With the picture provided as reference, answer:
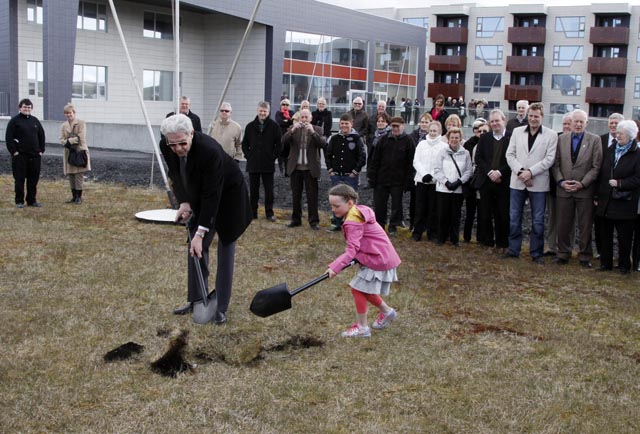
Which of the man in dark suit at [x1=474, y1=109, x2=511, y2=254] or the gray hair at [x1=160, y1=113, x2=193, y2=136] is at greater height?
the gray hair at [x1=160, y1=113, x2=193, y2=136]

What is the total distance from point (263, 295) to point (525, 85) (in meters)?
63.5

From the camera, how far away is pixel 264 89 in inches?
1646

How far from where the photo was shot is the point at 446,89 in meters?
67.9

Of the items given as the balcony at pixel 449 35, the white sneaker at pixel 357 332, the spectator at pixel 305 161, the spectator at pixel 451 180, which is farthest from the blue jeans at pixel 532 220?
the balcony at pixel 449 35

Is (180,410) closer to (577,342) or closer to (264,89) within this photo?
(577,342)

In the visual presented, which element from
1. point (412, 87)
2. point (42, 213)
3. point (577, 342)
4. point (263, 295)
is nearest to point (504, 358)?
point (577, 342)

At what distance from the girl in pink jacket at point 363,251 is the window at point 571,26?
64109mm

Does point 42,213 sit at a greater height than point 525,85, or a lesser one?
lesser

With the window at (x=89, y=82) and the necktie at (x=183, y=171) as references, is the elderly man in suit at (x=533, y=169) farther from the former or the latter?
the window at (x=89, y=82)

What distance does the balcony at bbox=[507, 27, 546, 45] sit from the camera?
64.9m

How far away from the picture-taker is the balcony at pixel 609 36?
62.4 meters

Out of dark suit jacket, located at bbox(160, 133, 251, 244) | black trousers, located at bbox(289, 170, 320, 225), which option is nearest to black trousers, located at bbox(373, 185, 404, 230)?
black trousers, located at bbox(289, 170, 320, 225)

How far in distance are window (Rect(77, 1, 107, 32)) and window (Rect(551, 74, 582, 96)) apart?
4135 cm

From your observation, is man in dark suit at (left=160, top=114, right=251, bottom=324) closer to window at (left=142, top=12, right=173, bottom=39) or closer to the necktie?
the necktie
